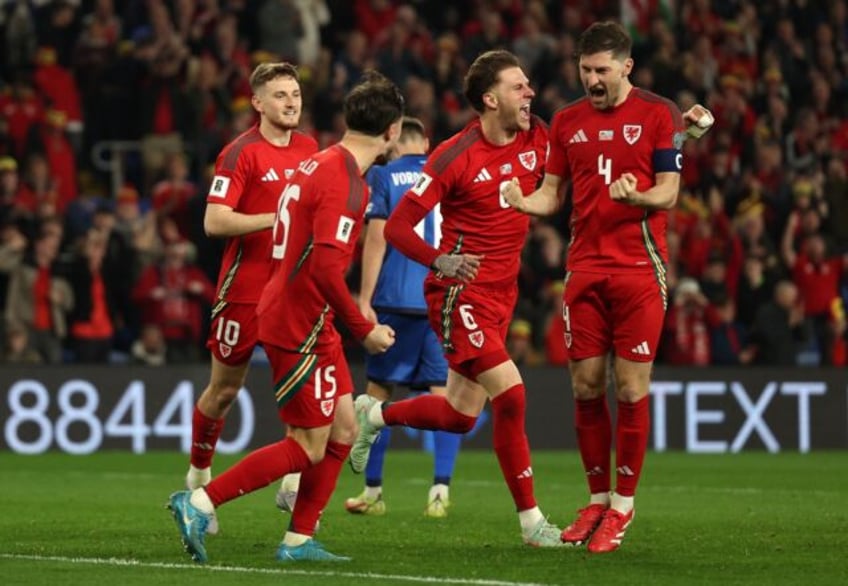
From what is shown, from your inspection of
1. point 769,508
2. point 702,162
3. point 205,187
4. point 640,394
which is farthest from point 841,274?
point 640,394

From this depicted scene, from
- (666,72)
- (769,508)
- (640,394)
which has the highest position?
(666,72)

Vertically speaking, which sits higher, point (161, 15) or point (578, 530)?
point (161, 15)

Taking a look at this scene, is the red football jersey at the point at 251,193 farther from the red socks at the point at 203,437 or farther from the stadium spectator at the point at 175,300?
the stadium spectator at the point at 175,300

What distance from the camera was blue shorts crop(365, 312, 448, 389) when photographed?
1311 cm

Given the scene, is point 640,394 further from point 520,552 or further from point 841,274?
point 841,274

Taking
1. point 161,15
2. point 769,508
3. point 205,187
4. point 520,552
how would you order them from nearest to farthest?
point 520,552 < point 769,508 < point 205,187 < point 161,15

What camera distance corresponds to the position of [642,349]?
10.4 metres

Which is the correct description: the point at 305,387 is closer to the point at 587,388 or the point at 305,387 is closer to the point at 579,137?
the point at 587,388

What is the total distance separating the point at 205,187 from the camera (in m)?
21.8

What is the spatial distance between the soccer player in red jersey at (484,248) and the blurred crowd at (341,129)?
8.69 meters

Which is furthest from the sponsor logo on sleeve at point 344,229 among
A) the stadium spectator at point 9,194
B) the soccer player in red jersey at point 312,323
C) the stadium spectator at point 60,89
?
the stadium spectator at point 60,89

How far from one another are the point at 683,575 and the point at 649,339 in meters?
1.56

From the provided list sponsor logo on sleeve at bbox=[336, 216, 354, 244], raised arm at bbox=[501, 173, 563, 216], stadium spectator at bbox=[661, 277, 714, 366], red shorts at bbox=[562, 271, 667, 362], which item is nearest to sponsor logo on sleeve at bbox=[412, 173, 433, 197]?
raised arm at bbox=[501, 173, 563, 216]

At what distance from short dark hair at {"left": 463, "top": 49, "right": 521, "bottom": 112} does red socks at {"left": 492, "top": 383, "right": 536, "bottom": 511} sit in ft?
5.07
